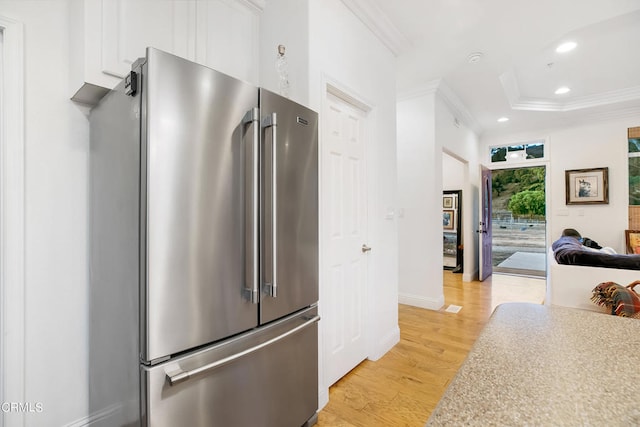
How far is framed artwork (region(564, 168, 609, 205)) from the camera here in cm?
499

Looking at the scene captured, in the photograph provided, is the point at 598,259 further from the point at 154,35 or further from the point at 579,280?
the point at 154,35

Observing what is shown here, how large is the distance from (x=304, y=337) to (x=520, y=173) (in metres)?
8.67

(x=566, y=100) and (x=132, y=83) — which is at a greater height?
(x=566, y=100)

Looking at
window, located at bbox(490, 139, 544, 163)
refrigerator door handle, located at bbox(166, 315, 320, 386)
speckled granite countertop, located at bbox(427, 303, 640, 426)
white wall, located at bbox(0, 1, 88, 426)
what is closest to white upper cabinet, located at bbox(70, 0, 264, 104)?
white wall, located at bbox(0, 1, 88, 426)

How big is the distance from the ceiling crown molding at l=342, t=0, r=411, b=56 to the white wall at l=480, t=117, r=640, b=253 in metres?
4.44

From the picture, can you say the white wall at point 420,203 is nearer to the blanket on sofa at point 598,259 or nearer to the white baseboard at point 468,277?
the blanket on sofa at point 598,259

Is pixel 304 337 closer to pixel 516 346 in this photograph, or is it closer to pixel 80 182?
pixel 516 346

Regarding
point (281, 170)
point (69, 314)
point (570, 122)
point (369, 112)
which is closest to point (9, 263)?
point (69, 314)

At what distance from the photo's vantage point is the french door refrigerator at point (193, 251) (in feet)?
3.35

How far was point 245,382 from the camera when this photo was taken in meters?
1.25

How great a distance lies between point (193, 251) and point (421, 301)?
11.1 ft

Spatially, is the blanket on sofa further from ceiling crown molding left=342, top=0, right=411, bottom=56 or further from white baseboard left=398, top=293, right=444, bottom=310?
ceiling crown molding left=342, top=0, right=411, bottom=56

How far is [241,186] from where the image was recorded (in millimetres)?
1240

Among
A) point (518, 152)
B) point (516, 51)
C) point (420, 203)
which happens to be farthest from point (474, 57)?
point (518, 152)
